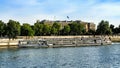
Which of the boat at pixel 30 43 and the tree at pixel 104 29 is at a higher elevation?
the tree at pixel 104 29

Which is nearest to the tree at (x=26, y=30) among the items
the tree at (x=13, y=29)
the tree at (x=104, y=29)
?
the tree at (x=13, y=29)

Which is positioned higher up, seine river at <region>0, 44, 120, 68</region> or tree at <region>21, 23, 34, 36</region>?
tree at <region>21, 23, 34, 36</region>

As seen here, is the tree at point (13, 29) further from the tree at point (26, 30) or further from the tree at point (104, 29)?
the tree at point (104, 29)

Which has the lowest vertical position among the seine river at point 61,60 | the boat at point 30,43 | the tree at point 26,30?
the seine river at point 61,60

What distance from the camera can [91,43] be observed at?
133875mm

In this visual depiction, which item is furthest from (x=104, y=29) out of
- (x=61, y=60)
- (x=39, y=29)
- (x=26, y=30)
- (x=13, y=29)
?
(x=61, y=60)

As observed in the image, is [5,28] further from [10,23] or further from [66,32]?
[66,32]

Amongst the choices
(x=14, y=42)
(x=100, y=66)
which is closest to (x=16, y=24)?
(x=14, y=42)

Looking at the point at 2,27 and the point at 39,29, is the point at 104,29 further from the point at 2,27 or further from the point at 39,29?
the point at 2,27

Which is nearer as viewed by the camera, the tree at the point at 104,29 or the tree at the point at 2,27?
the tree at the point at 2,27

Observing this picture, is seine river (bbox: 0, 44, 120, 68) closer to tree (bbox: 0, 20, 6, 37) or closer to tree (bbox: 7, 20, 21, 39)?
tree (bbox: 7, 20, 21, 39)

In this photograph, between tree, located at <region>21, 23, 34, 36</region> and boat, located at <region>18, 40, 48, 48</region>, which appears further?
tree, located at <region>21, 23, 34, 36</region>

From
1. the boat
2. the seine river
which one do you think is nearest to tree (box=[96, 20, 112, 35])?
the boat

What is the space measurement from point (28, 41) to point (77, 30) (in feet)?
215
